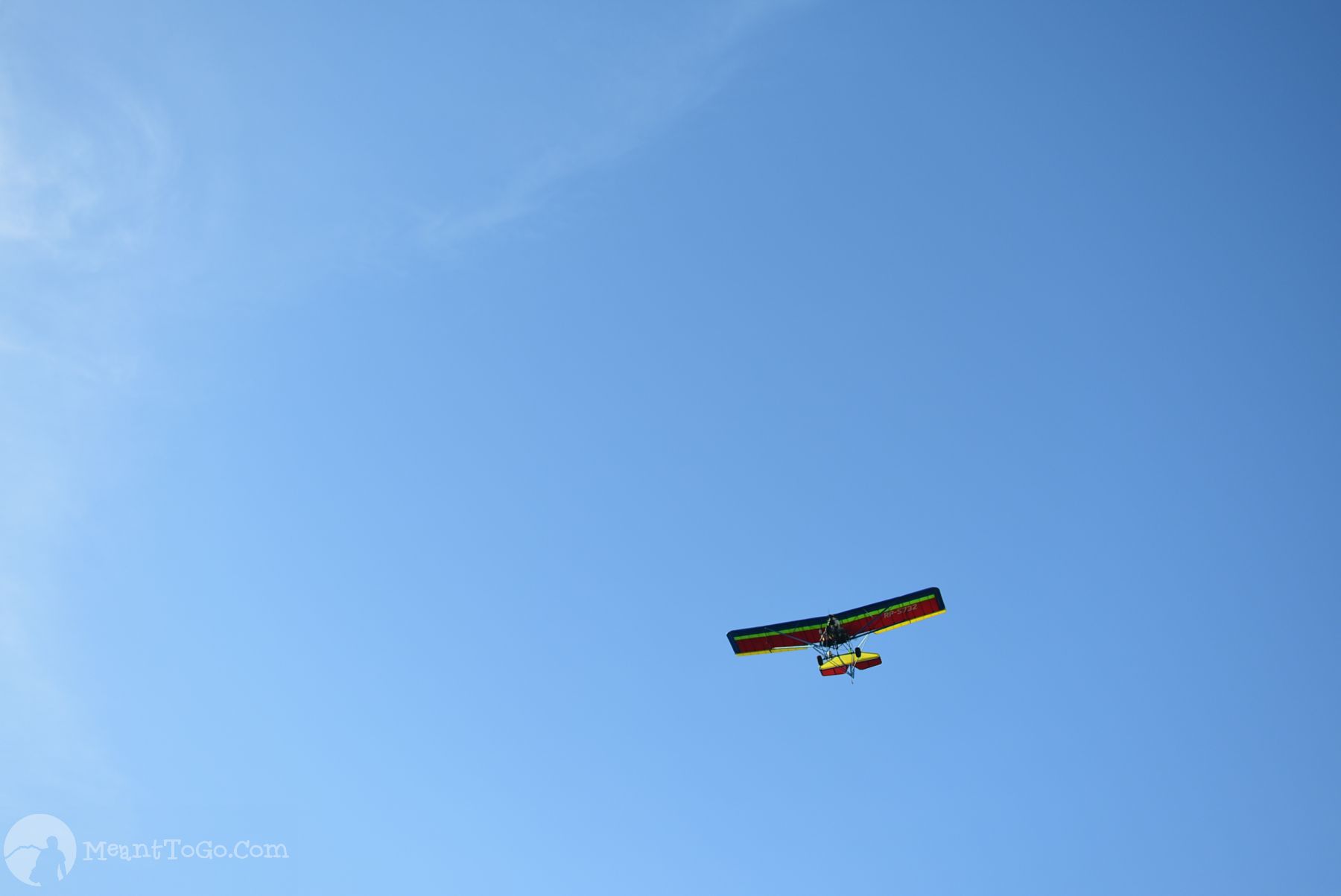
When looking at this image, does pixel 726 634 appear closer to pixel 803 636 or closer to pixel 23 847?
pixel 803 636

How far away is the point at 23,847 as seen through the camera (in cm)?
6500

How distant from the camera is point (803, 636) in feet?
→ 200

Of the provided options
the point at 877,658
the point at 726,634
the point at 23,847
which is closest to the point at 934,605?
the point at 877,658

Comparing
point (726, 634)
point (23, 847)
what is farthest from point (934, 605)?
point (23, 847)

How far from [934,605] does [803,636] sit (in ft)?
26.0

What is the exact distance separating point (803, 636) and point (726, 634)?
4.77 meters

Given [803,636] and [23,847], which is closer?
[803,636]

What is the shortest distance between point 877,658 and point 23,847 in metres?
55.3

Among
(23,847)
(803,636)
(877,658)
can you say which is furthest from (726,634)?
(23,847)

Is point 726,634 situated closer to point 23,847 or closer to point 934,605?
point 934,605

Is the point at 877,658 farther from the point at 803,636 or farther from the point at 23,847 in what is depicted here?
the point at 23,847

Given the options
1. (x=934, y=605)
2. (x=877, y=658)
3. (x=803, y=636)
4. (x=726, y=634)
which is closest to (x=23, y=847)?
(x=726, y=634)

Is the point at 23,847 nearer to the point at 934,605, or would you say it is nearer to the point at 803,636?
the point at 803,636

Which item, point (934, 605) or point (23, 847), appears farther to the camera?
point (23, 847)
